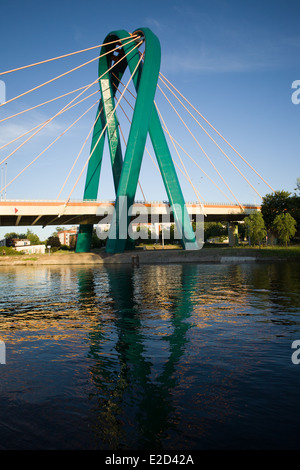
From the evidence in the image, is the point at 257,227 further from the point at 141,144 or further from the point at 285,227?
the point at 141,144

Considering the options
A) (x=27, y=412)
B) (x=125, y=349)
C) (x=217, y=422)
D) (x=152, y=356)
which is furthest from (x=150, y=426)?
(x=125, y=349)

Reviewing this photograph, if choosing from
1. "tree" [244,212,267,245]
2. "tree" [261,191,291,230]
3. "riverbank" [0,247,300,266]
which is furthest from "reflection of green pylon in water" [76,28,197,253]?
"tree" [261,191,291,230]

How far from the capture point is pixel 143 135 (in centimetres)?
4869

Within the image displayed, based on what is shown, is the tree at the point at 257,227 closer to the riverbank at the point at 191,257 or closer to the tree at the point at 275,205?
the tree at the point at 275,205

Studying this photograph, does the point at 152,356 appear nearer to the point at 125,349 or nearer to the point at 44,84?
the point at 125,349

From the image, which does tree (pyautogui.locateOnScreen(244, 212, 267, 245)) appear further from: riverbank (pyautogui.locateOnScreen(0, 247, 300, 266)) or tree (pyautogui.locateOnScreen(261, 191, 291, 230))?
riverbank (pyautogui.locateOnScreen(0, 247, 300, 266))

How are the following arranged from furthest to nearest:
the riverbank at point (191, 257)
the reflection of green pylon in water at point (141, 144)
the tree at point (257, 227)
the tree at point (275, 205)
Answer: the tree at point (275, 205) → the tree at point (257, 227) → the reflection of green pylon in water at point (141, 144) → the riverbank at point (191, 257)

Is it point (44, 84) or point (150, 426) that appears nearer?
point (150, 426)

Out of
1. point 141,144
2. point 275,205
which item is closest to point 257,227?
point 275,205

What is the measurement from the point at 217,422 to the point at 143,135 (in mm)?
46130

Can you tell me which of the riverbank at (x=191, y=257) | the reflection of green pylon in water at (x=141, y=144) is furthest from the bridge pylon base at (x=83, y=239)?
the reflection of green pylon in water at (x=141, y=144)

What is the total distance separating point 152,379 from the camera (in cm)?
736

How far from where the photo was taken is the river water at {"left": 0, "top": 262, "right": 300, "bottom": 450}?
5312 mm

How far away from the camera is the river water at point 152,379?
17.4 ft
